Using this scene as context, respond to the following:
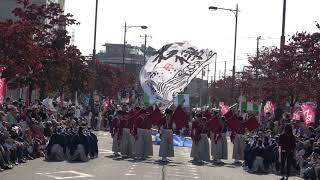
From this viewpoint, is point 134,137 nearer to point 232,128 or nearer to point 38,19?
point 232,128

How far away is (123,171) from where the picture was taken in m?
19.8

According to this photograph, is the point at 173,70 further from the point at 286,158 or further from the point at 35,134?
the point at 286,158

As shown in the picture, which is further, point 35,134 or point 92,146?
point 92,146

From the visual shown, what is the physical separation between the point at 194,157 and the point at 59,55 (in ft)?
37.7

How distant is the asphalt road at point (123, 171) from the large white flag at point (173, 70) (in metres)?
6.55

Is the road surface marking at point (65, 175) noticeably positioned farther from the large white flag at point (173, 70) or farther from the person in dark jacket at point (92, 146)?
the large white flag at point (173, 70)

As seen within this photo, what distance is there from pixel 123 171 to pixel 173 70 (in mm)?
12257

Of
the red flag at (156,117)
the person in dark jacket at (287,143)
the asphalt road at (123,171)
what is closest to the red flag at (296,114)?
the asphalt road at (123,171)

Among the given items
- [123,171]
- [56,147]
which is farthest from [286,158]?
[56,147]

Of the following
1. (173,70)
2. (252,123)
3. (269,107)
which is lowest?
(252,123)

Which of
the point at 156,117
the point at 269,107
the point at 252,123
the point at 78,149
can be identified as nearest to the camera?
the point at 78,149

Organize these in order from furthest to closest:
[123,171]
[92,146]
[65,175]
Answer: [92,146], [123,171], [65,175]

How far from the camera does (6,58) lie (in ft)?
80.2

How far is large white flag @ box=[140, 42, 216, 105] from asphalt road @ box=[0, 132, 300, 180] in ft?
21.5
